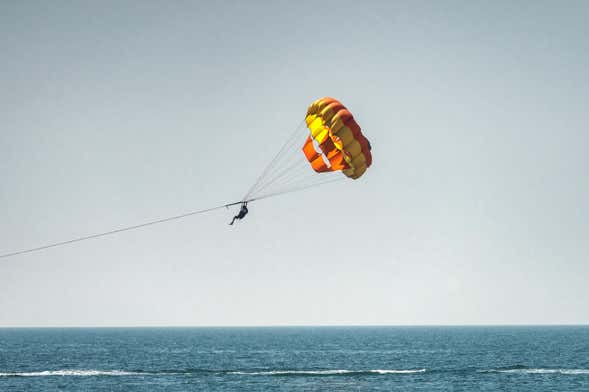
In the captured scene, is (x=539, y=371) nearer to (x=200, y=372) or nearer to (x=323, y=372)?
(x=323, y=372)

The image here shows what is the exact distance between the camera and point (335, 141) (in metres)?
42.4

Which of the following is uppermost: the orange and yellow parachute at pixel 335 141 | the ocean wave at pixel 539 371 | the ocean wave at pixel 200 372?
the orange and yellow parachute at pixel 335 141

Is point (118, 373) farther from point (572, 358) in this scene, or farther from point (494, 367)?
point (572, 358)

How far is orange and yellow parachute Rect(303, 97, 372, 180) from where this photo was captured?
4047cm

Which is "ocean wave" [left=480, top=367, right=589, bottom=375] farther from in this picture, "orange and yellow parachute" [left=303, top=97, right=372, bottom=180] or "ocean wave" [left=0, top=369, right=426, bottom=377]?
"orange and yellow parachute" [left=303, top=97, right=372, bottom=180]

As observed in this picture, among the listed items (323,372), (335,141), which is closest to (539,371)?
(323,372)

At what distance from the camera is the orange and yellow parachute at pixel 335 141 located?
40.5 metres

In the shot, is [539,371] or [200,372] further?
[539,371]

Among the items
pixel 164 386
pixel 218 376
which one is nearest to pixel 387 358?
pixel 218 376

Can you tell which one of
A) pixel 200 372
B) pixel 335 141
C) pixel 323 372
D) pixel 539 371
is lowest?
pixel 200 372

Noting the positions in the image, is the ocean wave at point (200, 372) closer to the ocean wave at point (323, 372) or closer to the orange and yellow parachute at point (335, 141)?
the ocean wave at point (323, 372)

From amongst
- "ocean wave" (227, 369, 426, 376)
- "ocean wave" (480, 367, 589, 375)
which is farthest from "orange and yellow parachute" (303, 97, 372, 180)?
"ocean wave" (480, 367, 589, 375)

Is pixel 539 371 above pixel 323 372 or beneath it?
above

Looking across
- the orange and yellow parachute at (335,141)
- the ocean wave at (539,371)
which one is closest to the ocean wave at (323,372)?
the ocean wave at (539,371)
